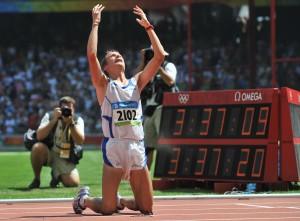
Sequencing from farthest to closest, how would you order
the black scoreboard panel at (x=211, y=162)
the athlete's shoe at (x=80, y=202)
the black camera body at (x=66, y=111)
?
the black camera body at (x=66, y=111) < the black scoreboard panel at (x=211, y=162) < the athlete's shoe at (x=80, y=202)

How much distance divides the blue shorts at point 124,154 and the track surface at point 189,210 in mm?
500

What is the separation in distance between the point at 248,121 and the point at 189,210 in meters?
2.97

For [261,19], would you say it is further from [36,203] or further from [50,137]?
[36,203]

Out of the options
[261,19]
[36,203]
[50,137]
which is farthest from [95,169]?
[261,19]

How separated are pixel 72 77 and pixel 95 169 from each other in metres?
22.4

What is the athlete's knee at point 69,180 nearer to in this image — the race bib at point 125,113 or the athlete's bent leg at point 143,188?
the athlete's bent leg at point 143,188

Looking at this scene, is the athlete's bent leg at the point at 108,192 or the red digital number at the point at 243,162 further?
the red digital number at the point at 243,162

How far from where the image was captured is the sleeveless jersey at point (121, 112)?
8969 mm

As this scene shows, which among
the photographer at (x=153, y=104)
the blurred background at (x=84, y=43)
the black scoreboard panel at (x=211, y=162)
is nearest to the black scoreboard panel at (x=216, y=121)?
the black scoreboard panel at (x=211, y=162)

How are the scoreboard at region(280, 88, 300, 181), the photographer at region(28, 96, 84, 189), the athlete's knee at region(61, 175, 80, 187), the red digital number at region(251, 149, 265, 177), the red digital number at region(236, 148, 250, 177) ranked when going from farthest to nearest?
the athlete's knee at region(61, 175, 80, 187), the photographer at region(28, 96, 84, 189), the red digital number at region(236, 148, 250, 177), the red digital number at region(251, 149, 265, 177), the scoreboard at region(280, 88, 300, 181)

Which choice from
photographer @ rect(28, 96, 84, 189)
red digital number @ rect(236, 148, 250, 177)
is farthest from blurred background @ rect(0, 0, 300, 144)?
red digital number @ rect(236, 148, 250, 177)

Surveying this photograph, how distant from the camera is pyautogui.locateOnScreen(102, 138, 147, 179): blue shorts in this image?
8969 millimetres

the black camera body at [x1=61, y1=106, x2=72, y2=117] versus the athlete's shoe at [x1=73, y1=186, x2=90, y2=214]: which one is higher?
the black camera body at [x1=61, y1=106, x2=72, y2=117]

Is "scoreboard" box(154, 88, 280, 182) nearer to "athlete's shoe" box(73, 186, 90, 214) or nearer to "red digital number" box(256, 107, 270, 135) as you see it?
"red digital number" box(256, 107, 270, 135)
